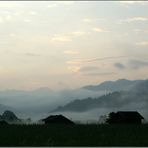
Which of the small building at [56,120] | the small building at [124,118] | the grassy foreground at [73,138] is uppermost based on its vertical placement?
the small building at [56,120]

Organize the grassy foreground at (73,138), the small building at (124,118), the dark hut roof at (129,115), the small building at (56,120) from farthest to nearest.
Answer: the small building at (56,120) → the dark hut roof at (129,115) → the small building at (124,118) → the grassy foreground at (73,138)

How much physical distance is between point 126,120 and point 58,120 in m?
19.2

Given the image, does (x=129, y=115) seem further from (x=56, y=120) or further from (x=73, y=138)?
(x=73, y=138)

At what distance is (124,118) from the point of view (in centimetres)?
11044

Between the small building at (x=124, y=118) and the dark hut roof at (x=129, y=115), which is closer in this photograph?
the small building at (x=124, y=118)

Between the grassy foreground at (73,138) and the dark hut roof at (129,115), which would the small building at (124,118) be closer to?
the dark hut roof at (129,115)

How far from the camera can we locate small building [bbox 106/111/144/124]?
110375 mm

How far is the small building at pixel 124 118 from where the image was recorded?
110 metres

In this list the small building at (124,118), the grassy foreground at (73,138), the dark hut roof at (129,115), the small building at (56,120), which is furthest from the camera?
the small building at (56,120)

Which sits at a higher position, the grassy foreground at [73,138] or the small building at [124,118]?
the small building at [124,118]

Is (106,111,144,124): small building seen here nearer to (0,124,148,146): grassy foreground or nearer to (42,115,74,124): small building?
(42,115,74,124): small building

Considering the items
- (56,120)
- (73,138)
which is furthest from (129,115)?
(73,138)

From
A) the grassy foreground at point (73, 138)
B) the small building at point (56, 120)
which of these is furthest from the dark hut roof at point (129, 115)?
the grassy foreground at point (73, 138)

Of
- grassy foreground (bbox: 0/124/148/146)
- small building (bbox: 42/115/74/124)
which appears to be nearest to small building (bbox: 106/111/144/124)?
small building (bbox: 42/115/74/124)
